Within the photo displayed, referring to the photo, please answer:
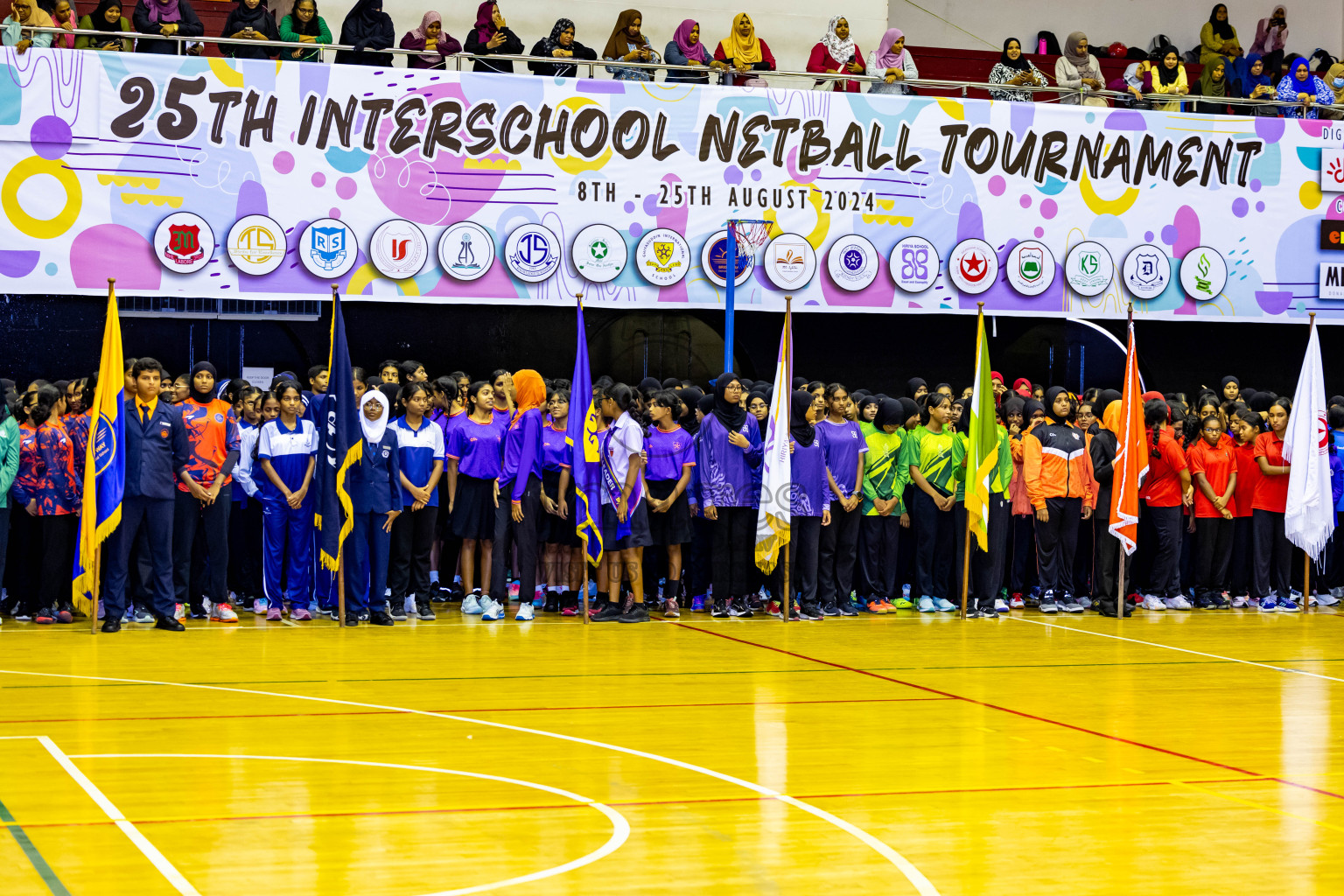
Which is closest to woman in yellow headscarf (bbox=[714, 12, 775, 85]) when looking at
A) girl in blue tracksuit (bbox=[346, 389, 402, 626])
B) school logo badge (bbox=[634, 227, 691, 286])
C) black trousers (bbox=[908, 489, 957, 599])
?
school logo badge (bbox=[634, 227, 691, 286])

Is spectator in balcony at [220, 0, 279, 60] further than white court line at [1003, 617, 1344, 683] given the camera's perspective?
Yes

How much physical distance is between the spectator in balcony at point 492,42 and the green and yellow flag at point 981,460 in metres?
6.76

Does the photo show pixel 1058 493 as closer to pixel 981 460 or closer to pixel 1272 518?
pixel 981 460

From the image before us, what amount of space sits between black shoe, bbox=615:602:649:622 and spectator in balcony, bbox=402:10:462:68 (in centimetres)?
706

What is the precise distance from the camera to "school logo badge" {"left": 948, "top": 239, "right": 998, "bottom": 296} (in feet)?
55.1

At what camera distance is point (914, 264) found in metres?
16.7

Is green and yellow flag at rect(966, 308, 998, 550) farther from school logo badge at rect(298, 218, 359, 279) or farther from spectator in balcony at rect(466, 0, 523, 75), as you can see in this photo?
spectator in balcony at rect(466, 0, 523, 75)

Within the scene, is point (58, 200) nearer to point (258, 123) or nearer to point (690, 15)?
point (258, 123)

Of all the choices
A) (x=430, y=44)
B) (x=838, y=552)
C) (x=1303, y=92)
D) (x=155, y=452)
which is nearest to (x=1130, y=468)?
(x=838, y=552)

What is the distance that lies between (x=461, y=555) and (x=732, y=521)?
2287 millimetres

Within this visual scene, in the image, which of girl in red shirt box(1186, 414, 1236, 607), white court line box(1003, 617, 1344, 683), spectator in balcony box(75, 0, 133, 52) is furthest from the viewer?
spectator in balcony box(75, 0, 133, 52)

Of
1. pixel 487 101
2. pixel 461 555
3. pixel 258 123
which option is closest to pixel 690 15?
pixel 487 101

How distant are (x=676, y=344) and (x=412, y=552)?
716cm

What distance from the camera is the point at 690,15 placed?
20.0 metres
